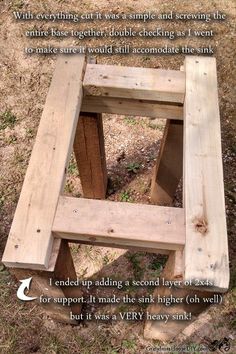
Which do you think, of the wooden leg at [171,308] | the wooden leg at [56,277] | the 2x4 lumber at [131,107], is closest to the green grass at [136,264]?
the wooden leg at [171,308]

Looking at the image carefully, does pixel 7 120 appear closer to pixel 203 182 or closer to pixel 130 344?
pixel 130 344

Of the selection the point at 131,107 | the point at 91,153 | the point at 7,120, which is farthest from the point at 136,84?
Result: the point at 7,120

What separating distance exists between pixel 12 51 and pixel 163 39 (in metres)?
1.62

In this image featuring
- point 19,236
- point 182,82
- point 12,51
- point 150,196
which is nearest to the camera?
point 19,236

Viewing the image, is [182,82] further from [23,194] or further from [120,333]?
[120,333]

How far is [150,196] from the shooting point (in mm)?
2943

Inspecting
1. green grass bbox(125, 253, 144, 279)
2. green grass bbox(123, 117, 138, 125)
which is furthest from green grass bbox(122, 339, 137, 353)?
green grass bbox(123, 117, 138, 125)

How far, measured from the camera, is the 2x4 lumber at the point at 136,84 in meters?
1.92

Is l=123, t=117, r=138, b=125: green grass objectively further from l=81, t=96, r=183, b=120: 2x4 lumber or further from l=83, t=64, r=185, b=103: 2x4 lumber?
l=83, t=64, r=185, b=103: 2x4 lumber

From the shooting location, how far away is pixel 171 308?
1737 mm

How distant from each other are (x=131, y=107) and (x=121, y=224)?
32.2 inches

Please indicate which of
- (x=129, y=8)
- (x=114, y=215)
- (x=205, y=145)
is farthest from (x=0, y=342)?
(x=129, y=8)

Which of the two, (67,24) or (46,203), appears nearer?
(46,203)

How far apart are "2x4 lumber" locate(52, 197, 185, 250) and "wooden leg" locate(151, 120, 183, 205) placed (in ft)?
2.60
